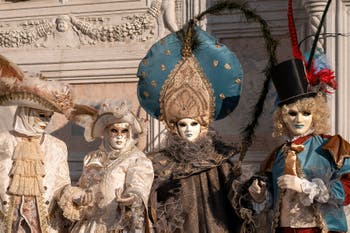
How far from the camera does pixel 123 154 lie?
5.49 meters

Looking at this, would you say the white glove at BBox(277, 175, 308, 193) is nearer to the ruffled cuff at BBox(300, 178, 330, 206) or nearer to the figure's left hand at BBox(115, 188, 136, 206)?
the ruffled cuff at BBox(300, 178, 330, 206)

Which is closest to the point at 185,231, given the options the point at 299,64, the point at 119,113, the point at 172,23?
the point at 119,113

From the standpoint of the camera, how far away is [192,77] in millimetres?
5492

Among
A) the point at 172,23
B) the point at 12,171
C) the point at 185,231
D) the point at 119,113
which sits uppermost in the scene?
the point at 172,23

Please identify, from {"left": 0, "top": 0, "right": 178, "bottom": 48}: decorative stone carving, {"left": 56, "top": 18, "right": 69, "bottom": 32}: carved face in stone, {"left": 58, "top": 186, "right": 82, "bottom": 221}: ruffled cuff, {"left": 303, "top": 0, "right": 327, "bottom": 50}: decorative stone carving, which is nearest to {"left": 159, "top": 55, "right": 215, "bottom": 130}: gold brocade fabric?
{"left": 58, "top": 186, "right": 82, "bottom": 221}: ruffled cuff

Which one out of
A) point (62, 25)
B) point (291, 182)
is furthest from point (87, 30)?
point (291, 182)

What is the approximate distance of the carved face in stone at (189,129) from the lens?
534 centimetres

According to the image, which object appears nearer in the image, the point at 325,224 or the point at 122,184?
the point at 325,224

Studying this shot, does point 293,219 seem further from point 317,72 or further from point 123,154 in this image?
point 123,154

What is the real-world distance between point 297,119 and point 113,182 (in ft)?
3.98

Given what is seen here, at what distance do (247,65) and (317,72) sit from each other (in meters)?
1.59

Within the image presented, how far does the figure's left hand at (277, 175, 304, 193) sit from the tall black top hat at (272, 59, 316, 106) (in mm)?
472

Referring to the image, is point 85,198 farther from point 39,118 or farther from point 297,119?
point 297,119

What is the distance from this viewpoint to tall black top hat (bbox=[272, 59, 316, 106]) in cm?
496
